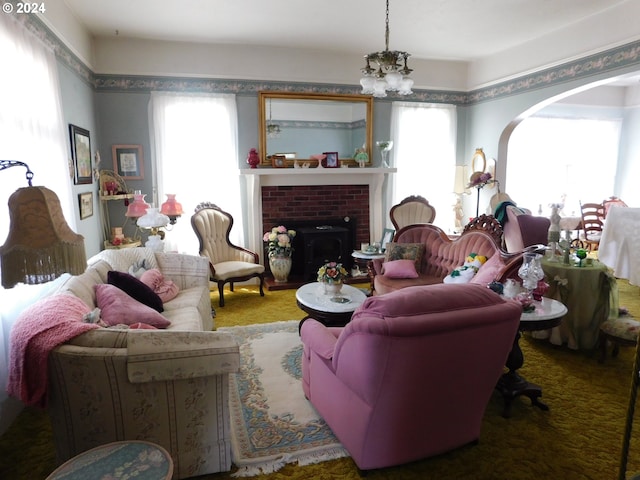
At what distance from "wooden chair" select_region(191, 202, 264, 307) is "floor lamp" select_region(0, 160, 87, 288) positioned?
3209mm

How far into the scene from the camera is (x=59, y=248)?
1.62m

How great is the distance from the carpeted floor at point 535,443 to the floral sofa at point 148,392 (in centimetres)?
26

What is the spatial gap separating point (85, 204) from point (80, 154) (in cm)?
49

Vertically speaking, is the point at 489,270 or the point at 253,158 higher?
the point at 253,158

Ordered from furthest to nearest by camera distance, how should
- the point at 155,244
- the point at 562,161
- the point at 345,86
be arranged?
the point at 562,161, the point at 345,86, the point at 155,244

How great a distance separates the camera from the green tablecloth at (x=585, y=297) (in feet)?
11.2

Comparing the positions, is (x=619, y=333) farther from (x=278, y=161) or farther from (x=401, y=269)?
(x=278, y=161)

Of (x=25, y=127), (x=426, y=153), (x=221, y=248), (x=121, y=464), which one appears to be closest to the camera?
(x=121, y=464)

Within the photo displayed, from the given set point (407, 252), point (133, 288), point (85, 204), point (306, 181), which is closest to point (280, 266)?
point (306, 181)

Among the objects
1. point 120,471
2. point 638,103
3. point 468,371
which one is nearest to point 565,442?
point 468,371

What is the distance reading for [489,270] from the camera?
3264mm

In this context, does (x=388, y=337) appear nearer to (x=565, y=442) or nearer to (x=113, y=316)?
(x=565, y=442)

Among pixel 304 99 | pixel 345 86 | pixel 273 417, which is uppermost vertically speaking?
pixel 345 86

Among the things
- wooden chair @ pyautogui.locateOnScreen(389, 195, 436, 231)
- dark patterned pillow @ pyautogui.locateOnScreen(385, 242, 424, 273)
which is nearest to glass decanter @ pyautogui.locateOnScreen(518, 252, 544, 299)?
dark patterned pillow @ pyautogui.locateOnScreen(385, 242, 424, 273)
